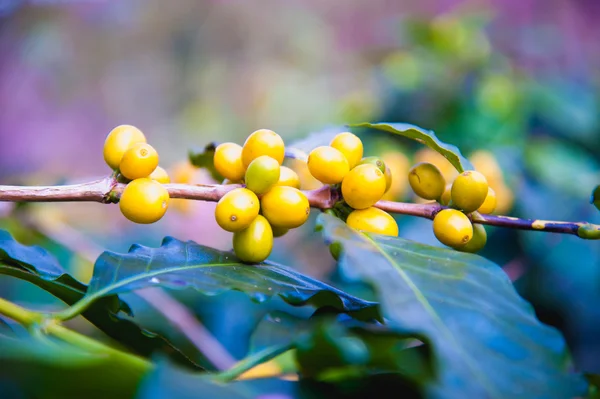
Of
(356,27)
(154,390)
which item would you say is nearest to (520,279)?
(154,390)

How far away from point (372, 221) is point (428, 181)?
0.13 meters

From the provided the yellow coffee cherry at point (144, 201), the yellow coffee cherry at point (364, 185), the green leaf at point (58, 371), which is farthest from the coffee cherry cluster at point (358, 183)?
the green leaf at point (58, 371)

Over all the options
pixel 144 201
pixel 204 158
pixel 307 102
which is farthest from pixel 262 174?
pixel 307 102

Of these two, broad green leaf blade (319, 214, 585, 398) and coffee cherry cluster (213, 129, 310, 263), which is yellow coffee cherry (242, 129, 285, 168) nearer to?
coffee cherry cluster (213, 129, 310, 263)

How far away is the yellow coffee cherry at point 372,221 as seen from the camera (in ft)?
2.26

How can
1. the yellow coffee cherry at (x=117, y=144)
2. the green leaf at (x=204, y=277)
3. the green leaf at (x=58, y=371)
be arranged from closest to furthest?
the green leaf at (x=58, y=371) → the green leaf at (x=204, y=277) → the yellow coffee cherry at (x=117, y=144)

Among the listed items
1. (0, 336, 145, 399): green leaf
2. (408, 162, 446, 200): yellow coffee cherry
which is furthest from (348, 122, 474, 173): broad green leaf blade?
(0, 336, 145, 399): green leaf

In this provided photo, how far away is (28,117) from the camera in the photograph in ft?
17.7

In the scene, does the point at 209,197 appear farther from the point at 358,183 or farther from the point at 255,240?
the point at 358,183

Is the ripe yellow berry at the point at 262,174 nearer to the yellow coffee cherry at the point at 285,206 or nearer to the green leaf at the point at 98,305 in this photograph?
the yellow coffee cherry at the point at 285,206

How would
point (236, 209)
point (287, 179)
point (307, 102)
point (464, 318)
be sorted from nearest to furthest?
point (464, 318) < point (236, 209) < point (287, 179) < point (307, 102)

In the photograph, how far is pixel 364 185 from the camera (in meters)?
0.67

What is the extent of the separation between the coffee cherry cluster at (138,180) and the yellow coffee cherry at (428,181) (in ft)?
1.19

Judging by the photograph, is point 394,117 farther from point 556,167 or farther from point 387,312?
point 387,312
